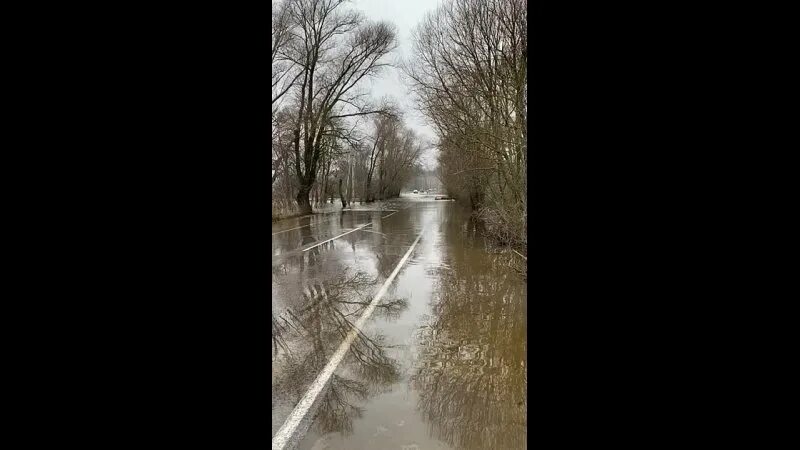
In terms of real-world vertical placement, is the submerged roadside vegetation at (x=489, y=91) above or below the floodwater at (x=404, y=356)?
above

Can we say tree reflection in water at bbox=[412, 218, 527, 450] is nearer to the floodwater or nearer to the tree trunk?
the floodwater

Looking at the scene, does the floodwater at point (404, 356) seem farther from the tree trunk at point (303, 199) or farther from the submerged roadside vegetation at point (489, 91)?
the tree trunk at point (303, 199)

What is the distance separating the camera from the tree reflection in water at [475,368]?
2541mm

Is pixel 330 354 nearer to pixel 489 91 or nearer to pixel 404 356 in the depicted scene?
pixel 404 356

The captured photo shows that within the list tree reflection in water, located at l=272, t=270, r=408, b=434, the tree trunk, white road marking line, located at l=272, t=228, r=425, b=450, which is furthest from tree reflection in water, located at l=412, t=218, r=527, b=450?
the tree trunk

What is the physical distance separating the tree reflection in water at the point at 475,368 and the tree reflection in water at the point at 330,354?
0.37 m

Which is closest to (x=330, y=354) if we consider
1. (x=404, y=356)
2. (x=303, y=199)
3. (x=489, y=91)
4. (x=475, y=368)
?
(x=404, y=356)

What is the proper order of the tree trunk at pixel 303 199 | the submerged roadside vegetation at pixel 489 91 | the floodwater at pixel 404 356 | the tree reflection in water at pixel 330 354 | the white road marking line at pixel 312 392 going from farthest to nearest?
the tree trunk at pixel 303 199, the submerged roadside vegetation at pixel 489 91, the tree reflection in water at pixel 330 354, the floodwater at pixel 404 356, the white road marking line at pixel 312 392

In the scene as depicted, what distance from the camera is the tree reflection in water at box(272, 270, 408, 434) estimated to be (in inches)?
113

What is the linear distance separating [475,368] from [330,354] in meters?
1.18

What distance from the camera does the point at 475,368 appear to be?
340 centimetres

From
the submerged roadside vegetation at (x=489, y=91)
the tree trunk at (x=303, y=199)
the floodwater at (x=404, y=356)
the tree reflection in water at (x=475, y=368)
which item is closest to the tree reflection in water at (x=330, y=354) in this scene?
the floodwater at (x=404, y=356)

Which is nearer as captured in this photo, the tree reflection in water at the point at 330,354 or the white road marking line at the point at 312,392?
the white road marking line at the point at 312,392
